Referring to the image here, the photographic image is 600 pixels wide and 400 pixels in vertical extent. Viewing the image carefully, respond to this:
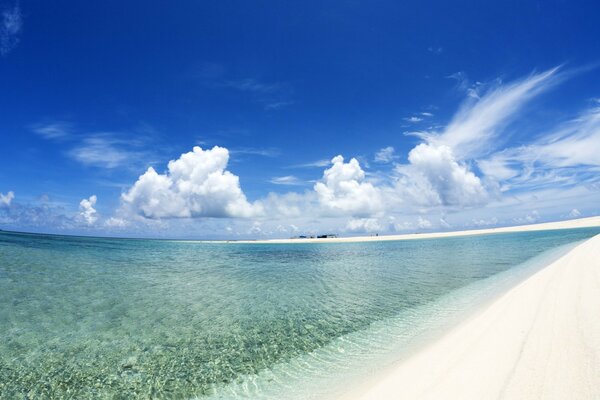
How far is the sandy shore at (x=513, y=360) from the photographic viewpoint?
509 centimetres

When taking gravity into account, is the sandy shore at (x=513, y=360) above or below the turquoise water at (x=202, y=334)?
A: above

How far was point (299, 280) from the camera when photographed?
24.8 m

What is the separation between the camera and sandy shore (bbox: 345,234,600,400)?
16.7 ft

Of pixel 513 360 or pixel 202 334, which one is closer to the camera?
pixel 513 360

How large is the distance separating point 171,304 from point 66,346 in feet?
20.2

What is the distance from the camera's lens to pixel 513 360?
6.15m

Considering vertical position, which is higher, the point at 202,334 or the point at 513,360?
the point at 513,360

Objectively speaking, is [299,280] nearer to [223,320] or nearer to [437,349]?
[223,320]

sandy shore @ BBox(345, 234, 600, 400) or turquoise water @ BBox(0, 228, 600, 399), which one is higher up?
sandy shore @ BBox(345, 234, 600, 400)

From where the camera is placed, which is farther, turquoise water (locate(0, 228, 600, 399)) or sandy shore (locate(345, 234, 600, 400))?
turquoise water (locate(0, 228, 600, 399))

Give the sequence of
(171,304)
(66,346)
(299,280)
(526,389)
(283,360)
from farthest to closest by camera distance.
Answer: (299,280) → (171,304) → (66,346) → (283,360) → (526,389)

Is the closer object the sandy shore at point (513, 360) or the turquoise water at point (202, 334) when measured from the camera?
the sandy shore at point (513, 360)

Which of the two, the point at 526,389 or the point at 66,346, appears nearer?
the point at 526,389

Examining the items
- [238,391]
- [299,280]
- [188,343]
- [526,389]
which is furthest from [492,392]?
[299,280]
